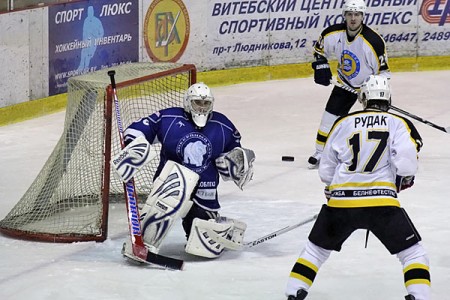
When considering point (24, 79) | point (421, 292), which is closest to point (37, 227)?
point (421, 292)

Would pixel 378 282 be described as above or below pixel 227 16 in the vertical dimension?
below

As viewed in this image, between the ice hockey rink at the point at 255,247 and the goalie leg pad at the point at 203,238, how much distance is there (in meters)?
0.06

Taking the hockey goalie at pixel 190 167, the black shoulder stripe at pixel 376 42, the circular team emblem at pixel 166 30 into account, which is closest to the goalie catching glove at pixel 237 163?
the hockey goalie at pixel 190 167

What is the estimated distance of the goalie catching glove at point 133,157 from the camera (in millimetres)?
5480

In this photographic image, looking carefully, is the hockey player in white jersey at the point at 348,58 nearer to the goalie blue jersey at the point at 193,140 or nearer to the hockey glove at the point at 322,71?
the hockey glove at the point at 322,71

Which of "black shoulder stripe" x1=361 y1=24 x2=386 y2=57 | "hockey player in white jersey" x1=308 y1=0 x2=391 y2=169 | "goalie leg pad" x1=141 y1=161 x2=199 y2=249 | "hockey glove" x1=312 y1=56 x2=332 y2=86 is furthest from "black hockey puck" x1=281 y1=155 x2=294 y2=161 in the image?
"goalie leg pad" x1=141 y1=161 x2=199 y2=249

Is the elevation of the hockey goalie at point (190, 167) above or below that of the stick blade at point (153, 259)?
above

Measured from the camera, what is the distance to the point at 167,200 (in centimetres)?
550

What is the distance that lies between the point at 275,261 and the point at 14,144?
3292 mm

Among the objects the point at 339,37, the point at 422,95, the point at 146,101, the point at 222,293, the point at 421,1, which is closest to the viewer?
the point at 222,293

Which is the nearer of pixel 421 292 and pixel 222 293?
pixel 421 292

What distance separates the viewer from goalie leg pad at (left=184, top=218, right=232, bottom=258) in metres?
5.54

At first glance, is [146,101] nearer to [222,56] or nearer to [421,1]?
[222,56]

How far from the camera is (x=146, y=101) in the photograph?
693 cm
